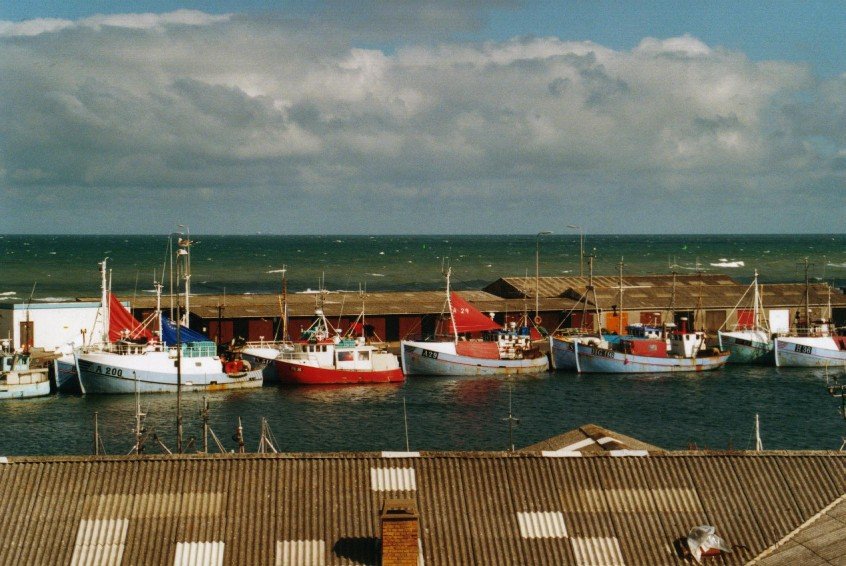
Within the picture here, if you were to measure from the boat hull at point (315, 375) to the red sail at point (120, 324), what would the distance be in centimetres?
1045

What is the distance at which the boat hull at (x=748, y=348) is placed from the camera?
92.6m

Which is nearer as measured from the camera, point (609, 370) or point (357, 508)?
point (357, 508)

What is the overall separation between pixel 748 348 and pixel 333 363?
120 feet

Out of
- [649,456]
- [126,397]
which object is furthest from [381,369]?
[649,456]

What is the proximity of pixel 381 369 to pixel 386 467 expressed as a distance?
53.0 meters

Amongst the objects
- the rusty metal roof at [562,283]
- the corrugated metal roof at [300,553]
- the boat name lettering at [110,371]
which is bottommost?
the corrugated metal roof at [300,553]

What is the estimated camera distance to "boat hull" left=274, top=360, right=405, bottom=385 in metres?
78.1

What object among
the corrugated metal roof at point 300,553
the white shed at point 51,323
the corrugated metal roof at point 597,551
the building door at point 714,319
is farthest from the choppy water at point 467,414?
the corrugated metal roof at point 300,553

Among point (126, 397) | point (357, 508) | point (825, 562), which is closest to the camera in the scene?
point (825, 562)

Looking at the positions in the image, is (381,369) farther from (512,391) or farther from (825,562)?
(825,562)

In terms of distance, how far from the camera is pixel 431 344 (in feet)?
276

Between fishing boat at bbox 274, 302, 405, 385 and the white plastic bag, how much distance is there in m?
54.6

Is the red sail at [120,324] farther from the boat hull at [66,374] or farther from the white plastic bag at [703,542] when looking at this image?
the white plastic bag at [703,542]

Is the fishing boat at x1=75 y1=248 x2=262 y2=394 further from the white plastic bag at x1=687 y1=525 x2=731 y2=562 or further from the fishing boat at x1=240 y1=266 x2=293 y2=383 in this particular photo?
the white plastic bag at x1=687 y1=525 x2=731 y2=562
